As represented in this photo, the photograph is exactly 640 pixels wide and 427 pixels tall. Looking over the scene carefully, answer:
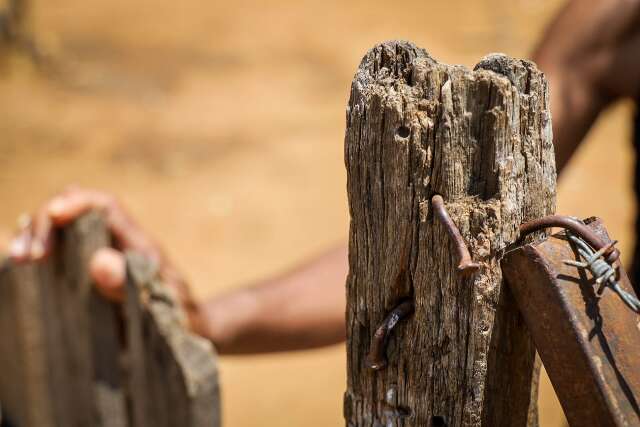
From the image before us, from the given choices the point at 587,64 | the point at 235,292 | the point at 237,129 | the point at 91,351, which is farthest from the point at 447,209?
the point at 237,129

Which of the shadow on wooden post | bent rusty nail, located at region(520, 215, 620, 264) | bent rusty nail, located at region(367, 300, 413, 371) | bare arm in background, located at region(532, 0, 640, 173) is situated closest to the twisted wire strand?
bent rusty nail, located at region(520, 215, 620, 264)

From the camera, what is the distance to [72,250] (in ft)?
8.64

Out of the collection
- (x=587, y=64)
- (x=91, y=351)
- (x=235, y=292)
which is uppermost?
(x=587, y=64)

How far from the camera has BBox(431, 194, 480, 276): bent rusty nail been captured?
1092 mm

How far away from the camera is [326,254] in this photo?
8.70 feet

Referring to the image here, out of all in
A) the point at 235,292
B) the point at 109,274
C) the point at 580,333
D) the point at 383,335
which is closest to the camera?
the point at 580,333

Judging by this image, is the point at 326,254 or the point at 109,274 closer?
the point at 109,274

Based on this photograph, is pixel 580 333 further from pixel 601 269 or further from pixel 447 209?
pixel 447 209

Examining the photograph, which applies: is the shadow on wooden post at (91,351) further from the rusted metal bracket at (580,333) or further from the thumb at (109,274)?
the rusted metal bracket at (580,333)

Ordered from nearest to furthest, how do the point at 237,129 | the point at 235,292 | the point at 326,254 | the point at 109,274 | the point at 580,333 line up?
the point at 580,333, the point at 109,274, the point at 326,254, the point at 235,292, the point at 237,129

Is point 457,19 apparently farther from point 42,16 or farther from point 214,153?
point 42,16

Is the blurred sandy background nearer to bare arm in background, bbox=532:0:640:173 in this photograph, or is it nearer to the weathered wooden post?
bare arm in background, bbox=532:0:640:173

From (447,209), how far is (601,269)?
0.76ft

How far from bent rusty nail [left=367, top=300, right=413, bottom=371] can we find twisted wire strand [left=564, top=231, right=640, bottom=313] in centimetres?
27
